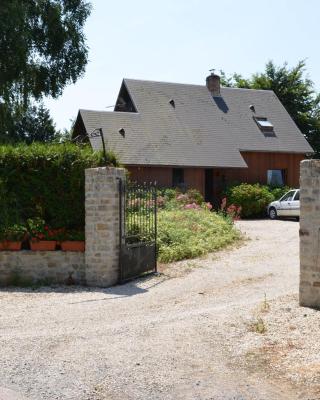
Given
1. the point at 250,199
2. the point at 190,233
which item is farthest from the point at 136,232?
the point at 250,199

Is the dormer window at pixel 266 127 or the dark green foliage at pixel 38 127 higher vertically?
the dark green foliage at pixel 38 127

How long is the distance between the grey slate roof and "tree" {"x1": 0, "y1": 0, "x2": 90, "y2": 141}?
7.70 ft

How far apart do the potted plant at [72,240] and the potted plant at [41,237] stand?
164 millimetres

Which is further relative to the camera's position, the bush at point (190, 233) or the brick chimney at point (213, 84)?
the brick chimney at point (213, 84)

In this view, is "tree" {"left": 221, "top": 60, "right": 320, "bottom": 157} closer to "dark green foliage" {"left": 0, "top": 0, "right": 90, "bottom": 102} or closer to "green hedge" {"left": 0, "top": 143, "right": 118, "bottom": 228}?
"dark green foliage" {"left": 0, "top": 0, "right": 90, "bottom": 102}

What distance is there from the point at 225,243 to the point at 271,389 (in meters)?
10.1

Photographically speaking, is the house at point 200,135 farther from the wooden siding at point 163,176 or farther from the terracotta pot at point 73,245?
the terracotta pot at point 73,245

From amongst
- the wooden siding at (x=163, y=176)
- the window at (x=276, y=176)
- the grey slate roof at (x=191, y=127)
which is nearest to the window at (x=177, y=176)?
the wooden siding at (x=163, y=176)

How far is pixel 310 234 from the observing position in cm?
827

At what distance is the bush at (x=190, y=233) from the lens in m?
13.5

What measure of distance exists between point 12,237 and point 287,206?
15.6 meters

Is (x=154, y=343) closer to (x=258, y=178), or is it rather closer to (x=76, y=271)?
(x=76, y=271)

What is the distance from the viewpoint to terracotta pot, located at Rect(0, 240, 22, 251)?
1109cm

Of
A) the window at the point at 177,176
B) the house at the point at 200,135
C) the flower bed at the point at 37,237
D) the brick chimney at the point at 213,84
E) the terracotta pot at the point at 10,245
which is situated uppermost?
the brick chimney at the point at 213,84
